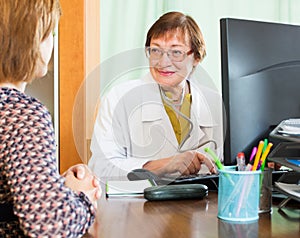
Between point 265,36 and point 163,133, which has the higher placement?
point 265,36

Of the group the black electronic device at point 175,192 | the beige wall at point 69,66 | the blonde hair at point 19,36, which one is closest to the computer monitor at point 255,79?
the black electronic device at point 175,192

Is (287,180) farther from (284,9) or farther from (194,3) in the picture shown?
(284,9)

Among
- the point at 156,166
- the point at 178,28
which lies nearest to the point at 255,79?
the point at 156,166

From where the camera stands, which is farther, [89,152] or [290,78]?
[89,152]

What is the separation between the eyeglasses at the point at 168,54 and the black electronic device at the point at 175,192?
0.39 metres

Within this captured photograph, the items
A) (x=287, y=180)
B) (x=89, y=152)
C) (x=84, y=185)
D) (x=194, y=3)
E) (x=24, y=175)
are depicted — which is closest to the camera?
(x=24, y=175)

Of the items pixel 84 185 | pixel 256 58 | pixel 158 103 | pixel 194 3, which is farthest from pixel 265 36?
pixel 194 3

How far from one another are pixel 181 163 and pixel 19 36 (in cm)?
70

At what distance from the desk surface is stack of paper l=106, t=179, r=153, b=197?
0.08 m

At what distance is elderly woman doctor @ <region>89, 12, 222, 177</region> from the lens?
1320mm

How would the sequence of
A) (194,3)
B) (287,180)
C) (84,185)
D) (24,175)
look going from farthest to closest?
(194,3), (287,180), (84,185), (24,175)

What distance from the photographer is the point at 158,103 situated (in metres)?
1.34

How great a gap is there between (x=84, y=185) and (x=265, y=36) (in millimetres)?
600

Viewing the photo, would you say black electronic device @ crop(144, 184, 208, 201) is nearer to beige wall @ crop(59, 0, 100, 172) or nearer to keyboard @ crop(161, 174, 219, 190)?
keyboard @ crop(161, 174, 219, 190)
